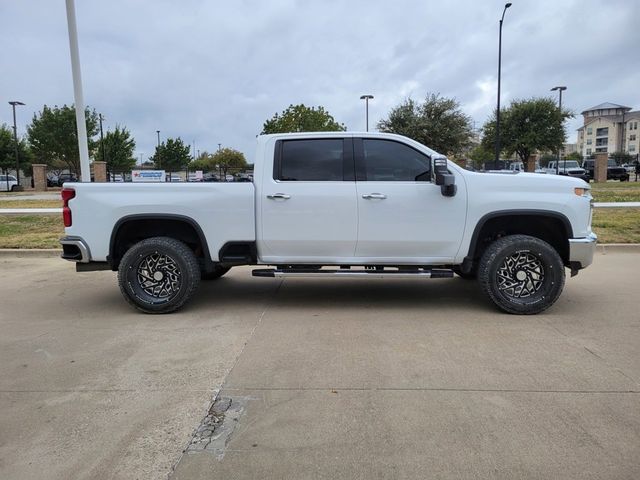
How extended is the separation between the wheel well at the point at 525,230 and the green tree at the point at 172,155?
2317 inches

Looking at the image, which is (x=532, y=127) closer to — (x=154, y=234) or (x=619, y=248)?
(x=619, y=248)

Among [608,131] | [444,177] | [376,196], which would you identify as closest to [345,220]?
[376,196]

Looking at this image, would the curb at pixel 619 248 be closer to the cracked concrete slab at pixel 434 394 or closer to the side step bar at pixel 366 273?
the cracked concrete slab at pixel 434 394

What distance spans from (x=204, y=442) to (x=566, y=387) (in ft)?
8.75

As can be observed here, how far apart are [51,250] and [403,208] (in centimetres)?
775

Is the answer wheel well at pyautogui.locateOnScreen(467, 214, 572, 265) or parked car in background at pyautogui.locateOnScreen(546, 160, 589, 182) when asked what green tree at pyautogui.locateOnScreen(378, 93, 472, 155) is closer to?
→ parked car in background at pyautogui.locateOnScreen(546, 160, 589, 182)

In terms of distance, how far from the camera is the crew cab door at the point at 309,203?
592cm

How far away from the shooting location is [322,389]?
13.1 feet

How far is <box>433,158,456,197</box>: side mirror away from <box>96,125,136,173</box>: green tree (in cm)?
4896

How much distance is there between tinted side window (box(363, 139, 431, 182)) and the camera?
597cm

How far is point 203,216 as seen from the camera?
237 inches

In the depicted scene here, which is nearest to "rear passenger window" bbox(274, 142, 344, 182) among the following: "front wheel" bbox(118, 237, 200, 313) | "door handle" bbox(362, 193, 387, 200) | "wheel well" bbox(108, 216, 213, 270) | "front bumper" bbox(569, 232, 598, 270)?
"door handle" bbox(362, 193, 387, 200)

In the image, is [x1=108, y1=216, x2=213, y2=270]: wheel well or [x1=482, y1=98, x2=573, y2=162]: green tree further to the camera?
[x1=482, y1=98, x2=573, y2=162]: green tree

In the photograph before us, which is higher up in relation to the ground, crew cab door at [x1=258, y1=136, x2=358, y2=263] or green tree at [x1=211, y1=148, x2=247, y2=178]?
green tree at [x1=211, y1=148, x2=247, y2=178]
